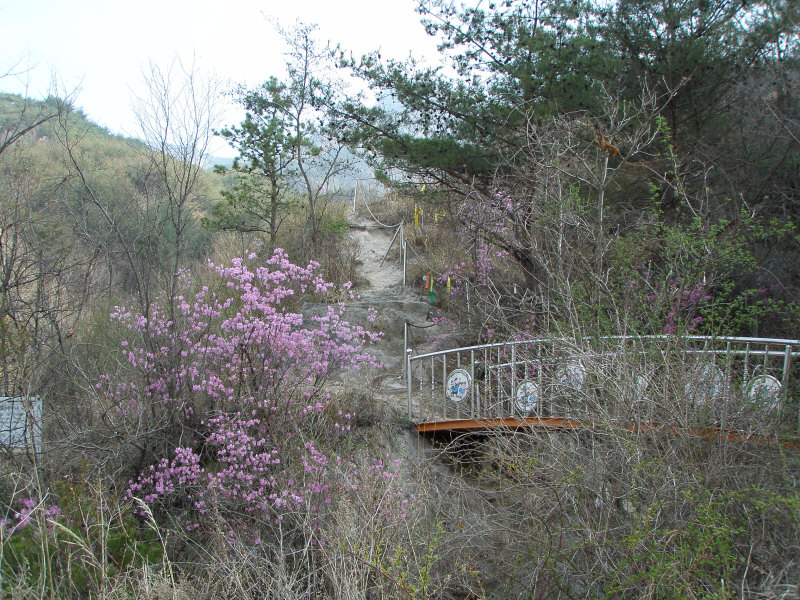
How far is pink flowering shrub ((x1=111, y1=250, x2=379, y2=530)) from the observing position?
638cm

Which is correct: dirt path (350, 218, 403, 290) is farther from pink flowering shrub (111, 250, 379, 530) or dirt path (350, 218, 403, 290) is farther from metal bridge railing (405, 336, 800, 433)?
metal bridge railing (405, 336, 800, 433)

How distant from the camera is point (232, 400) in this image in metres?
7.03

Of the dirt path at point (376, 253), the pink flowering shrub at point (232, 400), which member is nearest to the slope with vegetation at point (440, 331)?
the pink flowering shrub at point (232, 400)

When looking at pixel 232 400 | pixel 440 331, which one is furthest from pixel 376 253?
pixel 232 400

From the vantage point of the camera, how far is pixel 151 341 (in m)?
6.99

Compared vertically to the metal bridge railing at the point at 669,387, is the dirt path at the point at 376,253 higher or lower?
higher

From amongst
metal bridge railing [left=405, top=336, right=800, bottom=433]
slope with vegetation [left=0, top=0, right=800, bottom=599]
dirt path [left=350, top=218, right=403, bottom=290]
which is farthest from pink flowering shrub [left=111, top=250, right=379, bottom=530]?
dirt path [left=350, top=218, right=403, bottom=290]

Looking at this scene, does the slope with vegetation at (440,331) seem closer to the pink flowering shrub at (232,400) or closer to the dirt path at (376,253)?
the pink flowering shrub at (232,400)

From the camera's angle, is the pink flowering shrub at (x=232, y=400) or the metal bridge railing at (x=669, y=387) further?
the pink flowering shrub at (x=232, y=400)

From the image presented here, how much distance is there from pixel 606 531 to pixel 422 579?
1190mm

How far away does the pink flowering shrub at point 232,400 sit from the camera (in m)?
6.38

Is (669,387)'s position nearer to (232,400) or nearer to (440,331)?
(232,400)

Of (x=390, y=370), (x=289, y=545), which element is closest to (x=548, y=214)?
(x=289, y=545)

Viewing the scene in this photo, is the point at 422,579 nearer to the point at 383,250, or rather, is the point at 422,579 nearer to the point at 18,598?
the point at 18,598
